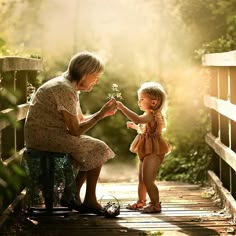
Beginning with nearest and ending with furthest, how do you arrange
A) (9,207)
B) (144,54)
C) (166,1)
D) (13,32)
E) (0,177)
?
1. (0,177)
2. (9,207)
3. (166,1)
4. (144,54)
5. (13,32)

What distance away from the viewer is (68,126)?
15.3ft

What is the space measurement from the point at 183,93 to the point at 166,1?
2509 millimetres

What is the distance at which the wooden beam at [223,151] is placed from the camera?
488cm

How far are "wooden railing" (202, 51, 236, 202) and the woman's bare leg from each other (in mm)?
1017

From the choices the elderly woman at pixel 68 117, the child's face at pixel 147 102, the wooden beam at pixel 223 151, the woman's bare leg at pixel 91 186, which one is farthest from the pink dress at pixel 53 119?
the wooden beam at pixel 223 151

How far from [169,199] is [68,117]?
5.67 feet

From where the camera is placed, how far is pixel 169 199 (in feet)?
19.4

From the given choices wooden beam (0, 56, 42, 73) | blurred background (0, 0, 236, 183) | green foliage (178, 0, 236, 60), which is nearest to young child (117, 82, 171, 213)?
wooden beam (0, 56, 42, 73)

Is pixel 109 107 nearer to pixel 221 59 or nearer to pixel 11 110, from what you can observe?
pixel 221 59

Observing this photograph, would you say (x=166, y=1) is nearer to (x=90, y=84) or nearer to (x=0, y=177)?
(x=90, y=84)

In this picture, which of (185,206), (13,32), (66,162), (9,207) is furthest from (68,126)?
(13,32)

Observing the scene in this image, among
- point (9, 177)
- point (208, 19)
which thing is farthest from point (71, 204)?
point (208, 19)

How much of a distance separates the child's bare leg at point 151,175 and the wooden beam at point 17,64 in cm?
122

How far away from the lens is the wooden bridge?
4.41m
